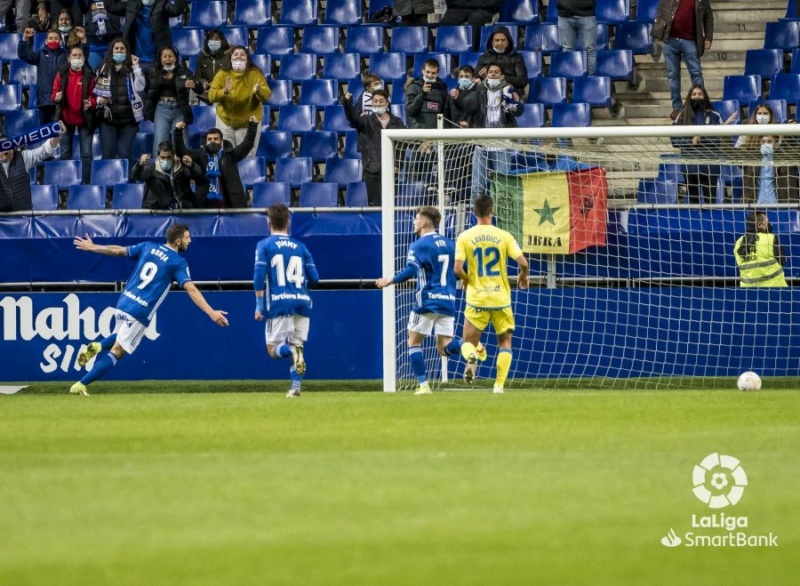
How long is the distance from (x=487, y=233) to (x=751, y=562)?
8955mm

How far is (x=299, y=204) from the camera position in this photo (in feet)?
61.9

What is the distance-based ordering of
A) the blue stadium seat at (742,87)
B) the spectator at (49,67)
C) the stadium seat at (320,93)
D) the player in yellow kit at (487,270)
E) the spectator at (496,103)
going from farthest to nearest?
the spectator at (49,67), the stadium seat at (320,93), the blue stadium seat at (742,87), the spectator at (496,103), the player in yellow kit at (487,270)

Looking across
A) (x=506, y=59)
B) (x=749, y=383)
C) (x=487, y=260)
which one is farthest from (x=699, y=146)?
(x=487, y=260)

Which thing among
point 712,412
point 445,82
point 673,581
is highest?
point 445,82

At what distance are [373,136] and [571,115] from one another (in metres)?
2.89

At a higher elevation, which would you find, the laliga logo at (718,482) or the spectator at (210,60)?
the spectator at (210,60)

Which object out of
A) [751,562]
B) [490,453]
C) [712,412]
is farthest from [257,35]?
[751,562]

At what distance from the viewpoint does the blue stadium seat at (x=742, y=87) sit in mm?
19812

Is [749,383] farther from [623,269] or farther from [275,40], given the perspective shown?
[275,40]

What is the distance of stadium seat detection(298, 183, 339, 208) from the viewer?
61.3 ft

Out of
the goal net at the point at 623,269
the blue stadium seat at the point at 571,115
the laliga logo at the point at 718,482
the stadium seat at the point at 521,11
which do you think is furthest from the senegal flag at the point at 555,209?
the laliga logo at the point at 718,482

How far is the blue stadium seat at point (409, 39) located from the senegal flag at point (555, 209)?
538cm

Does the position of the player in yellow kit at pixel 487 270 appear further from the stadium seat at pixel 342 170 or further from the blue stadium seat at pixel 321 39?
the blue stadium seat at pixel 321 39

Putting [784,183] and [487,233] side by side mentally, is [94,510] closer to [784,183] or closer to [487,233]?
[487,233]
